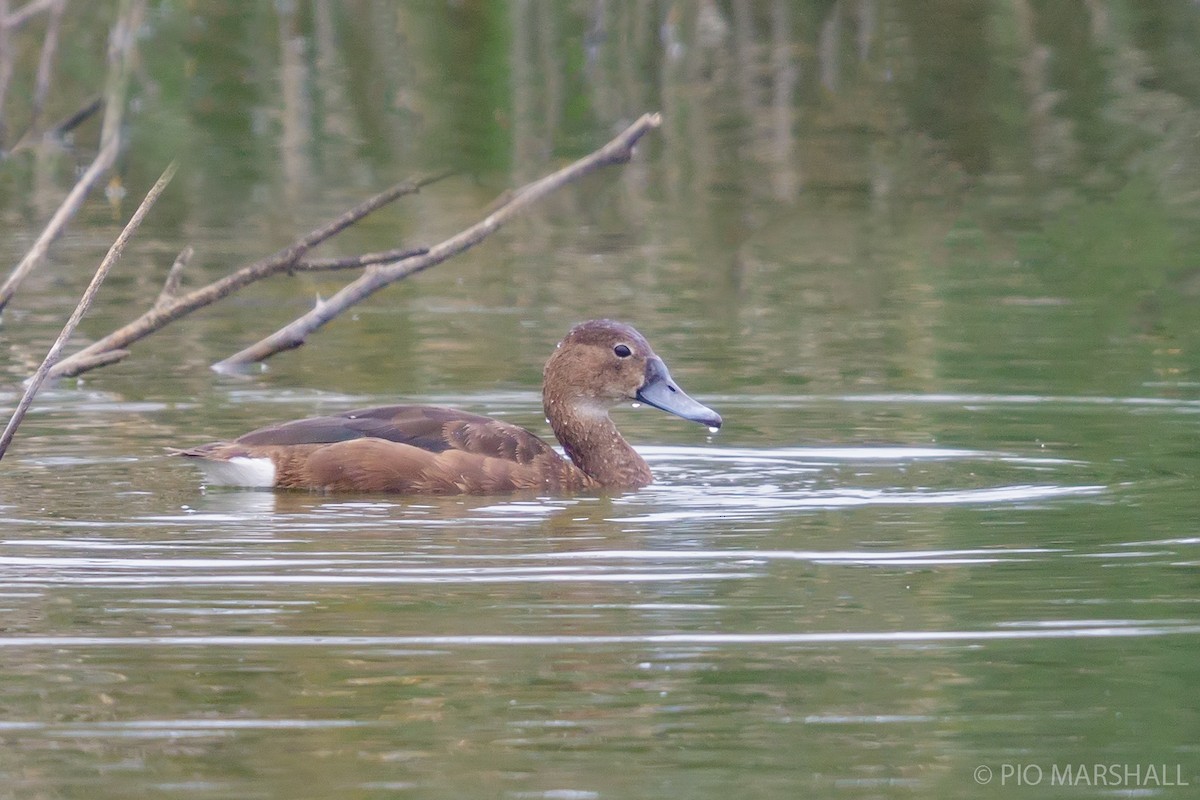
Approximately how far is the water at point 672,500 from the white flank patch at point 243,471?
117mm

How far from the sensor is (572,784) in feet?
17.0

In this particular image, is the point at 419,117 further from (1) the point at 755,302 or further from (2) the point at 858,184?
(1) the point at 755,302

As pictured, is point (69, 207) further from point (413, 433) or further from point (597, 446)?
point (597, 446)

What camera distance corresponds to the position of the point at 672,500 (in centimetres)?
916

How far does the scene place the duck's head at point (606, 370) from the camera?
10.1 metres

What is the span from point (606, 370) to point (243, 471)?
1.76 meters

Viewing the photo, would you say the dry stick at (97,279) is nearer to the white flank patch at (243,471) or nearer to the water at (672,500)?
the water at (672,500)

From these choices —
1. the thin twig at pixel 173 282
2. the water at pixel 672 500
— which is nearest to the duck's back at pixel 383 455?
the water at pixel 672 500

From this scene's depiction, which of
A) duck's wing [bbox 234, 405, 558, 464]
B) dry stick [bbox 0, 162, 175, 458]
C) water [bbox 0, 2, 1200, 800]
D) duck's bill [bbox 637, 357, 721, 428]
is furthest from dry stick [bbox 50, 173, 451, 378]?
duck's bill [bbox 637, 357, 721, 428]

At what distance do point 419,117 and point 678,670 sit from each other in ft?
63.1

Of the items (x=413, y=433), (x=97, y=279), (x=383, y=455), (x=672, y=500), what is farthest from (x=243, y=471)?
(x=97, y=279)

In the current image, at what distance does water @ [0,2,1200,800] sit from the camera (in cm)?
557

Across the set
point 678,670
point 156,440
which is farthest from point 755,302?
point 678,670

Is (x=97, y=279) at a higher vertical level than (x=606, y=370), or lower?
higher
